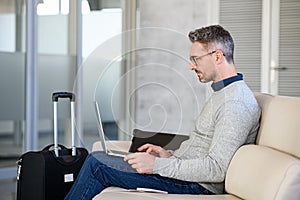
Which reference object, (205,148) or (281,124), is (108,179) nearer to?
(205,148)

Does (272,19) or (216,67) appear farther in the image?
(272,19)

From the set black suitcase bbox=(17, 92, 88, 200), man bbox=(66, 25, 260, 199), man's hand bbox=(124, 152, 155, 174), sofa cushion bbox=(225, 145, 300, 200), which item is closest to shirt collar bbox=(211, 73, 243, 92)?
man bbox=(66, 25, 260, 199)

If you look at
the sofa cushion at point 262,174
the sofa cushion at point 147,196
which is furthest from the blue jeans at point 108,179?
the sofa cushion at point 262,174

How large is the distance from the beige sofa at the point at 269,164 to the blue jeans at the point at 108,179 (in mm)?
62

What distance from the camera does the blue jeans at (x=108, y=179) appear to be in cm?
233

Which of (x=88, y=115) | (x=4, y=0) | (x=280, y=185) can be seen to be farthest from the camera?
(x=88, y=115)

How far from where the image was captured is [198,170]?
7.28ft

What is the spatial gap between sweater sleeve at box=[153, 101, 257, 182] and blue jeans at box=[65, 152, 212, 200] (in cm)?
7

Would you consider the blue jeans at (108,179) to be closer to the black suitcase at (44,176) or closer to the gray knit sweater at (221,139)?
the gray knit sweater at (221,139)

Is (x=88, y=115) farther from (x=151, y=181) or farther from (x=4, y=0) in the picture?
(x=151, y=181)

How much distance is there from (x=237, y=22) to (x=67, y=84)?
68.9 inches

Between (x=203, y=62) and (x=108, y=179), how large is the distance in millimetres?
701

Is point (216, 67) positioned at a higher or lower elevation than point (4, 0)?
lower

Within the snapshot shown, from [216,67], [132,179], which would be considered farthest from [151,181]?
[216,67]
